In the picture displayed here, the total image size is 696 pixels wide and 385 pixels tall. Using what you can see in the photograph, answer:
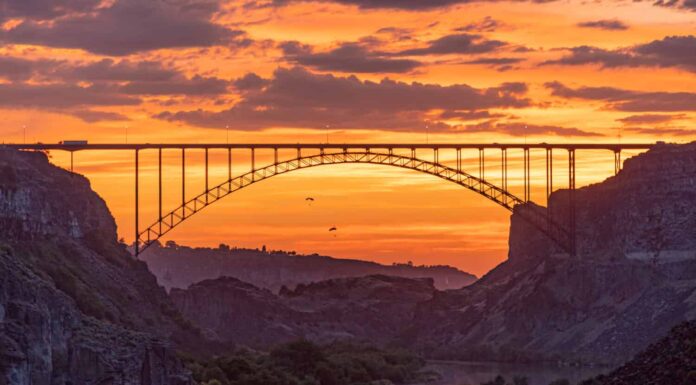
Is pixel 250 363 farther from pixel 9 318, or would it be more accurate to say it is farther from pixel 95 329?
pixel 9 318

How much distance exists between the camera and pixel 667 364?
6725 centimetres

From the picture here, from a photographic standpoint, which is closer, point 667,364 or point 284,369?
point 667,364

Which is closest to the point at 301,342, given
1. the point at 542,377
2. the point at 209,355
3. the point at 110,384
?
the point at 209,355

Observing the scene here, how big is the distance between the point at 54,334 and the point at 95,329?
10989 mm

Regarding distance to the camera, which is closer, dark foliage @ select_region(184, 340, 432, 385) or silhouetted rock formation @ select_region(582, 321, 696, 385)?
silhouetted rock formation @ select_region(582, 321, 696, 385)

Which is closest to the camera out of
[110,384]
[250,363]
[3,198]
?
[110,384]

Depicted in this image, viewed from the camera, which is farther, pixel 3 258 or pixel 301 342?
pixel 301 342

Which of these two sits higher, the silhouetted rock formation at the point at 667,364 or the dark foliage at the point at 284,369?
the silhouetted rock formation at the point at 667,364

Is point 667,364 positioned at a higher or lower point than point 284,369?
higher

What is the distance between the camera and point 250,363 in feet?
577

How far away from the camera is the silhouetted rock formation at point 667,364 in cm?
6531

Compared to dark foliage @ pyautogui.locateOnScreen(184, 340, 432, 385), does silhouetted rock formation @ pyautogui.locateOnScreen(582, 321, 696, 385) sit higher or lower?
higher

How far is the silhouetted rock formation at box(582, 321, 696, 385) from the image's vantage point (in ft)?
214

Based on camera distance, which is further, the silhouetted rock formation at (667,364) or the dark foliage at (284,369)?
the dark foliage at (284,369)
